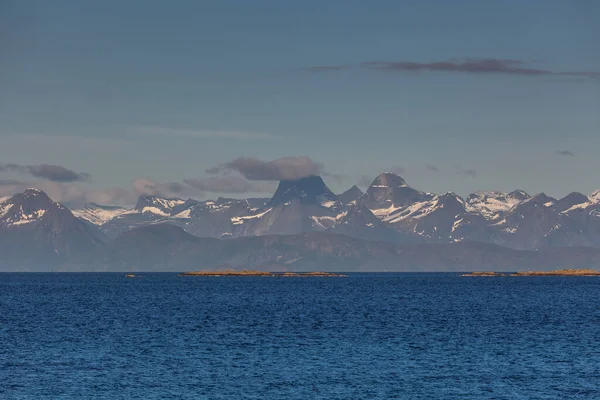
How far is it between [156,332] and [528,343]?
45.5 m

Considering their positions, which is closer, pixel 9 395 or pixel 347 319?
pixel 9 395

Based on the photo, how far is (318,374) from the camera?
78000 millimetres

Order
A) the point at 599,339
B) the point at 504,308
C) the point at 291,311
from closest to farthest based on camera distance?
the point at 599,339, the point at 291,311, the point at 504,308

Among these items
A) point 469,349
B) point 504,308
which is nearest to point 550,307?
point 504,308

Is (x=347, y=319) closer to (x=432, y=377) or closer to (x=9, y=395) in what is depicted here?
(x=432, y=377)

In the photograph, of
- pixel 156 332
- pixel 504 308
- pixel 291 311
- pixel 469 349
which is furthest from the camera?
pixel 504 308

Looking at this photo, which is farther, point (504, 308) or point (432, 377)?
point (504, 308)

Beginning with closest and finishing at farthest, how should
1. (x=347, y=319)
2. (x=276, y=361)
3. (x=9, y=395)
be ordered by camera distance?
(x=9, y=395), (x=276, y=361), (x=347, y=319)

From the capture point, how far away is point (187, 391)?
69812 millimetres

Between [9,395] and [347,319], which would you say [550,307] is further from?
[9,395]

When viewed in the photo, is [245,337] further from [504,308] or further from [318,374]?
[504,308]

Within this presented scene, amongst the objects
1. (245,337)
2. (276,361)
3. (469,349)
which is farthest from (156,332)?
(469,349)

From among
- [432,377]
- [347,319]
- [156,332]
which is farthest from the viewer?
[347,319]

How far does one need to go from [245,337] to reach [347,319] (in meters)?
31.4
